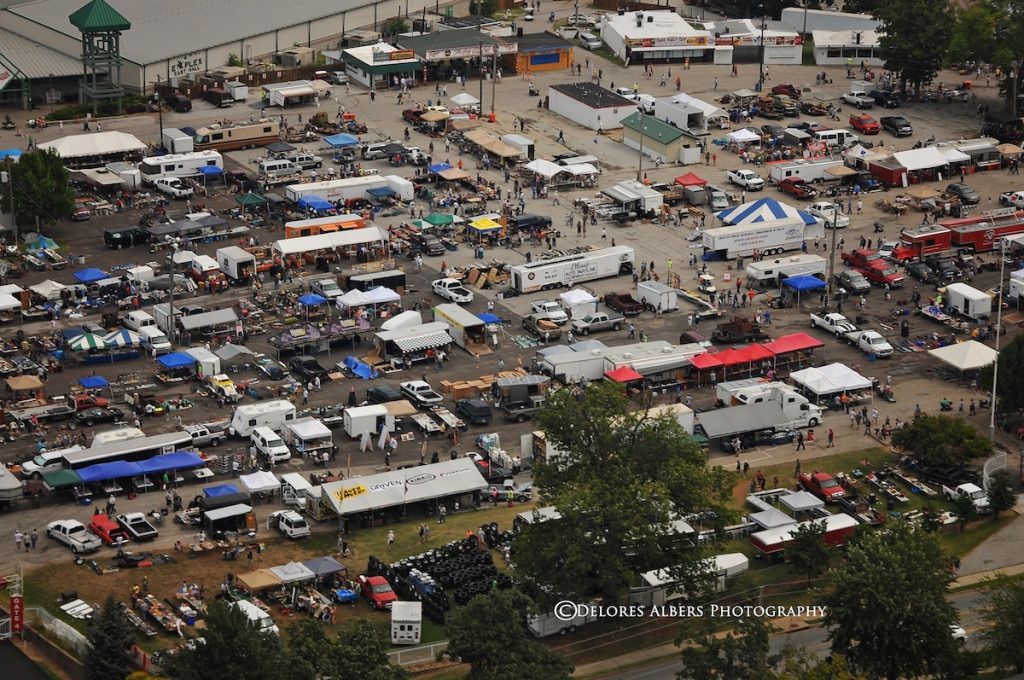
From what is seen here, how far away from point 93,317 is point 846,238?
143ft

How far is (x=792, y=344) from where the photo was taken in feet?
292

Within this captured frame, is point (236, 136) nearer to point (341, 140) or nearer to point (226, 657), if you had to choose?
point (341, 140)

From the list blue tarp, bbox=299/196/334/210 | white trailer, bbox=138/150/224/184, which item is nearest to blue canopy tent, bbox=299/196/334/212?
blue tarp, bbox=299/196/334/210

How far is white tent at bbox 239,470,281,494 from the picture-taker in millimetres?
75231

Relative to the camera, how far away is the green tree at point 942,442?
257 ft

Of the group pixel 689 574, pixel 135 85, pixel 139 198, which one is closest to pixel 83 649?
pixel 689 574

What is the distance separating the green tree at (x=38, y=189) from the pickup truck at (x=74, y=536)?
3696cm

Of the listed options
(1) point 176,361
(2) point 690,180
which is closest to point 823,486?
(1) point 176,361

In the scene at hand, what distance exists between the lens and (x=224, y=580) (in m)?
68.9

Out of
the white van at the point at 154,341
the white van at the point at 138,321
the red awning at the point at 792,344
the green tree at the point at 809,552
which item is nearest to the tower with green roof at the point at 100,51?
the white van at the point at 138,321

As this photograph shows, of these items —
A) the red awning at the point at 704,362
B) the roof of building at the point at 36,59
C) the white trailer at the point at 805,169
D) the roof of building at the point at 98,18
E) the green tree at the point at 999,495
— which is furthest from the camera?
the roof of building at the point at 36,59

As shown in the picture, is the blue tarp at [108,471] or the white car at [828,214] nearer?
the blue tarp at [108,471]

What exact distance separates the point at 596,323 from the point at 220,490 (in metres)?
25.4

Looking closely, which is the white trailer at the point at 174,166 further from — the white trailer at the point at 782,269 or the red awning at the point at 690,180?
the white trailer at the point at 782,269
